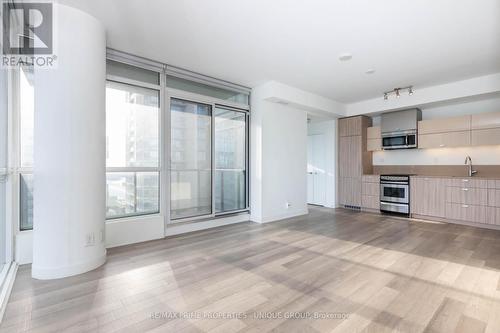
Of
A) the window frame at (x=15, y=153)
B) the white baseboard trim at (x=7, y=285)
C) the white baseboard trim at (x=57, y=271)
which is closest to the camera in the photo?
the white baseboard trim at (x=7, y=285)

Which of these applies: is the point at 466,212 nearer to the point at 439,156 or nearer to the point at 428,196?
the point at 428,196

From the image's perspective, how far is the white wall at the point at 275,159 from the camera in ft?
16.5

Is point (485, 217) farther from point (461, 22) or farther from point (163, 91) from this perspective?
point (163, 91)

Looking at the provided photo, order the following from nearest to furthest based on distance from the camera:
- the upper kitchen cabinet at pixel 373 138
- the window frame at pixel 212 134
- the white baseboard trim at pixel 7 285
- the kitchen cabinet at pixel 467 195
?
the white baseboard trim at pixel 7 285 → the window frame at pixel 212 134 → the kitchen cabinet at pixel 467 195 → the upper kitchen cabinet at pixel 373 138

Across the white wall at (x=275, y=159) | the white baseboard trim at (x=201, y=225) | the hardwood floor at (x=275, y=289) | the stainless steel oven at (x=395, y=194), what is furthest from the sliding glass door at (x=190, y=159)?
the stainless steel oven at (x=395, y=194)

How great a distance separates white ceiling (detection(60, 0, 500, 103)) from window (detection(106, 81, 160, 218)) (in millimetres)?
684

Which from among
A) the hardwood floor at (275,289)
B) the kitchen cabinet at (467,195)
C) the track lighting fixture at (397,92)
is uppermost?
the track lighting fixture at (397,92)

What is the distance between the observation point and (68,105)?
8.48ft

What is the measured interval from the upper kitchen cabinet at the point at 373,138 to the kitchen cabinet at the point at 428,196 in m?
1.21

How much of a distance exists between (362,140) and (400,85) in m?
1.74

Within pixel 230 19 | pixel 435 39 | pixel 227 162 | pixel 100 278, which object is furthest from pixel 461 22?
pixel 100 278

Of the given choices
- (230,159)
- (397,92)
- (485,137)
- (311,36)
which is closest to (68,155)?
(230,159)

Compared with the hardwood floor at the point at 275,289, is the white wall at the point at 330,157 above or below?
above

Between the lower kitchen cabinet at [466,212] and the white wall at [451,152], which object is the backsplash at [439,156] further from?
the lower kitchen cabinet at [466,212]
